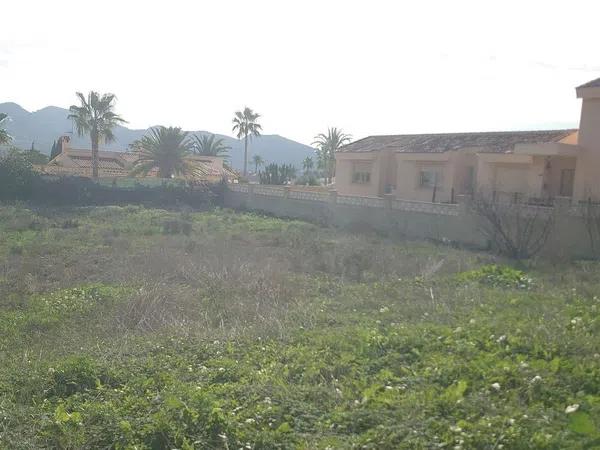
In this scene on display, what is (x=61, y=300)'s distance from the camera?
434 inches

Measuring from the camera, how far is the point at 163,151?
127ft

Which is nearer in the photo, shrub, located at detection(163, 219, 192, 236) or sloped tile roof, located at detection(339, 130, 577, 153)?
shrub, located at detection(163, 219, 192, 236)

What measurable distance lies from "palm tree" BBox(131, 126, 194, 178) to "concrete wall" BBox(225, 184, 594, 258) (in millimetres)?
9035

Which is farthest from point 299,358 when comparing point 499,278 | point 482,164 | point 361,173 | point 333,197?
point 361,173

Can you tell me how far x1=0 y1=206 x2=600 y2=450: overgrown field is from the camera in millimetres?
4680

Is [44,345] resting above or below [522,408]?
below

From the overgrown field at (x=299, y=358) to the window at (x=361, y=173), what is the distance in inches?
710

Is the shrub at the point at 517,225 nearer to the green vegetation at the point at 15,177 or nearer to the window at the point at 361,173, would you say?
the window at the point at 361,173

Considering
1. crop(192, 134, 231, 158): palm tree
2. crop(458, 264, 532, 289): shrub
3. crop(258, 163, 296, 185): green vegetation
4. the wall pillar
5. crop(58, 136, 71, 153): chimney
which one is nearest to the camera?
crop(458, 264, 532, 289): shrub

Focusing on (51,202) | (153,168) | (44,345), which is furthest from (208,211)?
(44,345)

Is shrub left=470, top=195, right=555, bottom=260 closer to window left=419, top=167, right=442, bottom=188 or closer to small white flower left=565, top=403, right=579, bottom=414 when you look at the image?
window left=419, top=167, right=442, bottom=188

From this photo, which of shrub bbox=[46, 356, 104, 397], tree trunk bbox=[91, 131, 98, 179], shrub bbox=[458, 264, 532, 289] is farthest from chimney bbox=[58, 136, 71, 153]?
shrub bbox=[46, 356, 104, 397]

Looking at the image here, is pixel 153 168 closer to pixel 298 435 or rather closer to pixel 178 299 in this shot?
pixel 178 299

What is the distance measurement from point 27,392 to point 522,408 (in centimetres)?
487
